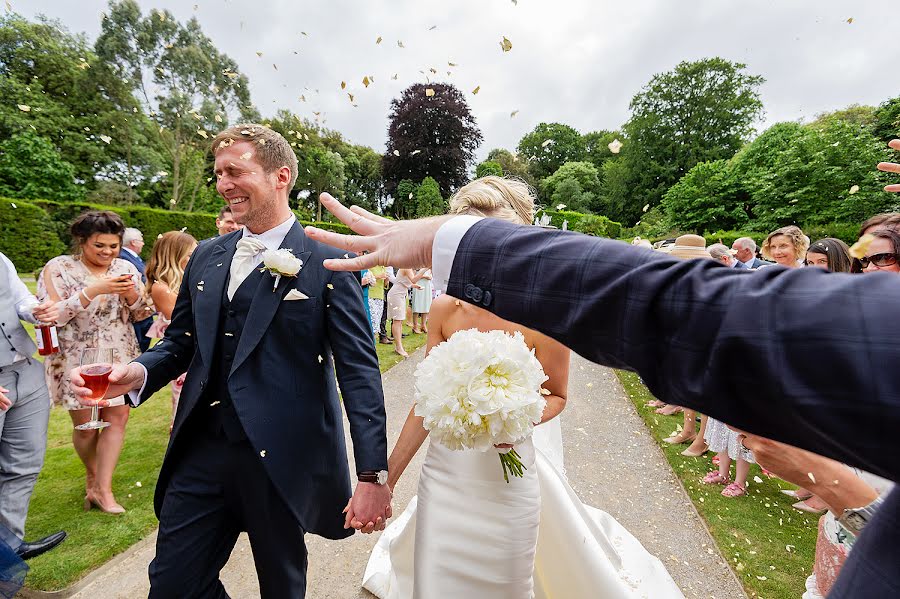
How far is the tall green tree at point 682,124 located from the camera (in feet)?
125

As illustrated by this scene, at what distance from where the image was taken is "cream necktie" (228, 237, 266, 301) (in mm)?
2322

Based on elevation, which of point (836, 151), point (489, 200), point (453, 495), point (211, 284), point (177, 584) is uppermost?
point (836, 151)

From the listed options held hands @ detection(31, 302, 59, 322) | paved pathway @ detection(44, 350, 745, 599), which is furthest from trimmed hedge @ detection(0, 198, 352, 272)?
paved pathway @ detection(44, 350, 745, 599)

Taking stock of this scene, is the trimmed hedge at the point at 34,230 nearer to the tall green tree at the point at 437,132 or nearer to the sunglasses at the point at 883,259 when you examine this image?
the tall green tree at the point at 437,132

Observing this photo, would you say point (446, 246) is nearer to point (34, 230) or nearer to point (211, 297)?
point (211, 297)

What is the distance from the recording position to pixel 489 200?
2713 mm

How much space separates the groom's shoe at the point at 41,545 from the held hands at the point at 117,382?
6.92 feet

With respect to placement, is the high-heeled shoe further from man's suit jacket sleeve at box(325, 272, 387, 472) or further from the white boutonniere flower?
the white boutonniere flower

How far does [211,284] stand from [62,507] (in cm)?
357

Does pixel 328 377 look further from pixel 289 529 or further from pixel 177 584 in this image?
pixel 177 584

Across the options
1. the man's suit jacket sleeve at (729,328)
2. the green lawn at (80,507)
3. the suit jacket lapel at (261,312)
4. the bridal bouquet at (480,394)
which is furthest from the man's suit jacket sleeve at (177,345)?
the man's suit jacket sleeve at (729,328)

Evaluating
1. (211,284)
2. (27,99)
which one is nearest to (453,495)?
(211,284)

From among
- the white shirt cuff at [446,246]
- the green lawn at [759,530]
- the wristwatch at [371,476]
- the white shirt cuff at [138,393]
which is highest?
the white shirt cuff at [446,246]

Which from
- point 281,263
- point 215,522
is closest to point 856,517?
point 281,263
